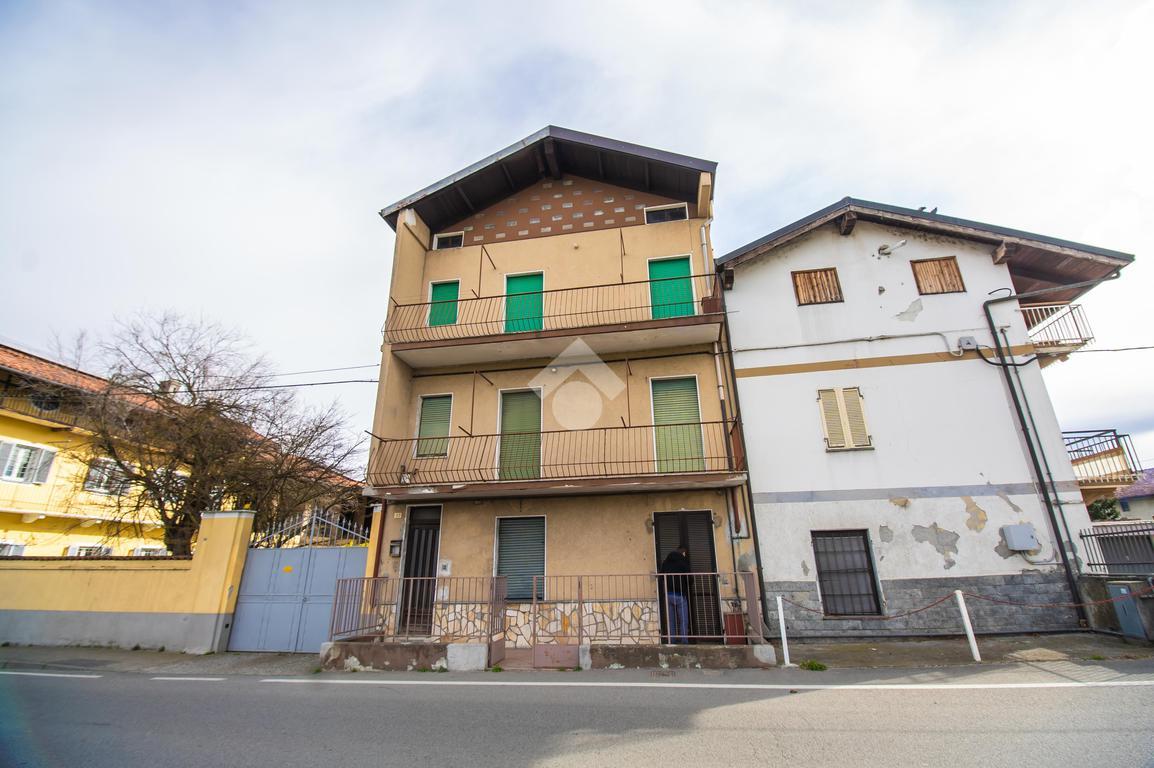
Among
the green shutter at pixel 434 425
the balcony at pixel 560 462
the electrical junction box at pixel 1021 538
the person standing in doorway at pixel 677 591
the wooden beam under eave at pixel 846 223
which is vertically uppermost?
the wooden beam under eave at pixel 846 223

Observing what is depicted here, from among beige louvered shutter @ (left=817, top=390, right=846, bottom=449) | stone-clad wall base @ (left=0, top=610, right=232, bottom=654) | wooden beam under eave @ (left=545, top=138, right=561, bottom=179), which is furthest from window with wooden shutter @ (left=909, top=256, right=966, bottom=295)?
stone-clad wall base @ (left=0, top=610, right=232, bottom=654)

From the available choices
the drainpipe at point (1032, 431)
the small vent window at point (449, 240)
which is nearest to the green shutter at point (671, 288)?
the small vent window at point (449, 240)

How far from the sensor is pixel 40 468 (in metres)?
17.9

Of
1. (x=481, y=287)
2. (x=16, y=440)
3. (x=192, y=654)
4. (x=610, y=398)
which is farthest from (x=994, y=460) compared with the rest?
(x=16, y=440)

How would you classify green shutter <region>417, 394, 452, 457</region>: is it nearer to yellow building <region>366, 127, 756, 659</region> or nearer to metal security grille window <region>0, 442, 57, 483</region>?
yellow building <region>366, 127, 756, 659</region>

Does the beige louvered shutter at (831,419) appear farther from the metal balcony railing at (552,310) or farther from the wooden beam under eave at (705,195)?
the wooden beam under eave at (705,195)

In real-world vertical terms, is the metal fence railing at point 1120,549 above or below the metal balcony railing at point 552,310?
below

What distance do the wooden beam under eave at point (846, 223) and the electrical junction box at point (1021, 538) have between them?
7239mm

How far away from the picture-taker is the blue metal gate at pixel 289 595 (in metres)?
10.4

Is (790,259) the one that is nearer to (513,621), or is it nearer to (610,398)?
(610,398)

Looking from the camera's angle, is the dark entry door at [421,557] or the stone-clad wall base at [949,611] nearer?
the stone-clad wall base at [949,611]

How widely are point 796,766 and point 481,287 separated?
1185 cm

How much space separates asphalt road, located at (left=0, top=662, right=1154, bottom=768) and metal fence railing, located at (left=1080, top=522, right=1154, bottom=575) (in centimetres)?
303

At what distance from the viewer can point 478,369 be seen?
12.6 meters
